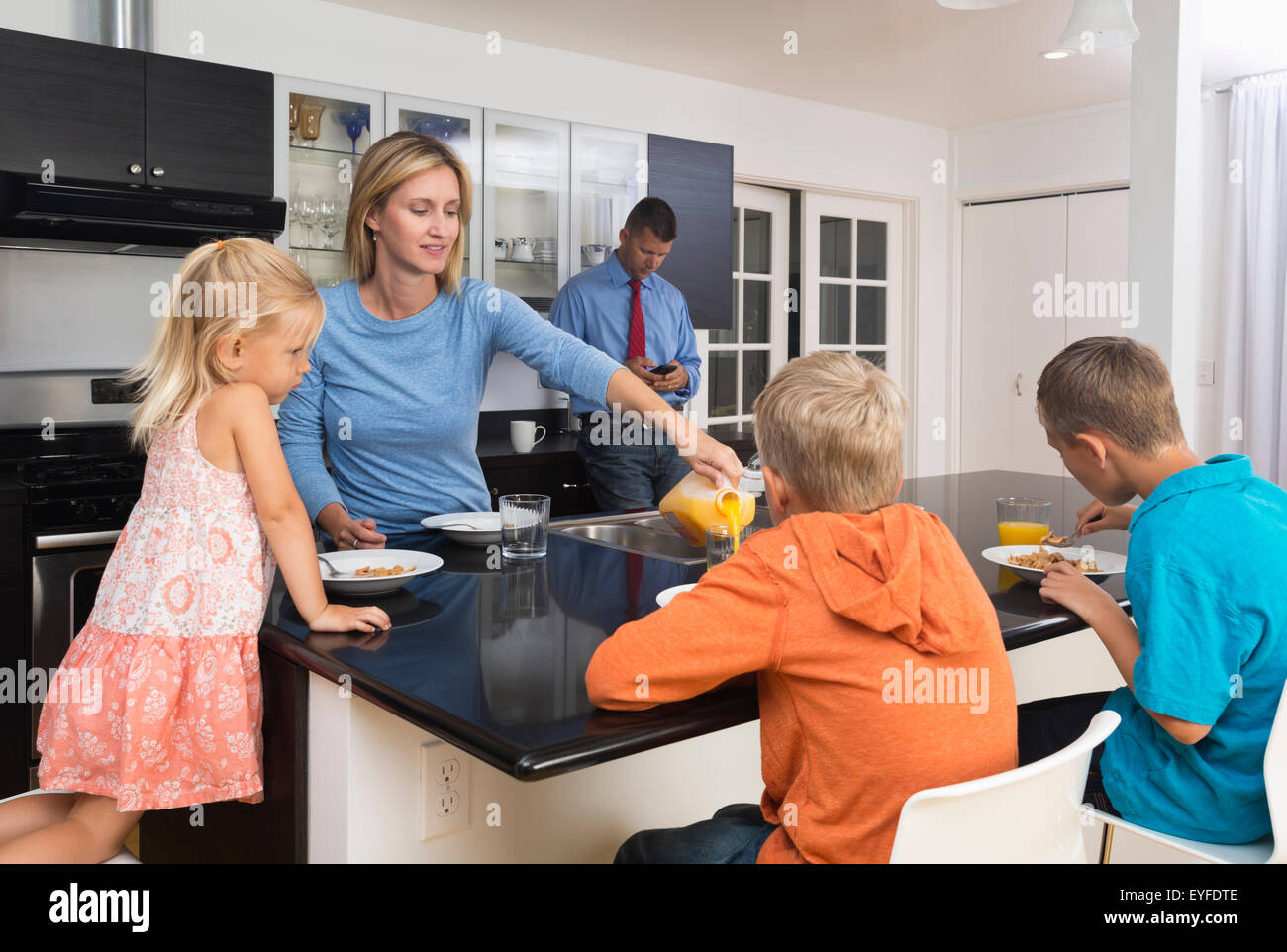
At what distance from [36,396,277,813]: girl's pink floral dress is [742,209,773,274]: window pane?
167 inches

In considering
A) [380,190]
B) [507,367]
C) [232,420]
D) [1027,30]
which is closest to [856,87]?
[1027,30]

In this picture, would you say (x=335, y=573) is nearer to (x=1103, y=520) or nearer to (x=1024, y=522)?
(x=1024, y=522)

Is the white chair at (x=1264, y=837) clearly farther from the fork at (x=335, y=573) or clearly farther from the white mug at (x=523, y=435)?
the white mug at (x=523, y=435)

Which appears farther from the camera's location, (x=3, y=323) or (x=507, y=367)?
(x=507, y=367)

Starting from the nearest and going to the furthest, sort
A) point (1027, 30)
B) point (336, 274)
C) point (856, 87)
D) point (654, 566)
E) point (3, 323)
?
point (654, 566)
point (3, 323)
point (336, 274)
point (1027, 30)
point (856, 87)

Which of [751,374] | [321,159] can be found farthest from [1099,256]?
[321,159]

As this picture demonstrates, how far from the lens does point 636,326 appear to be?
13.2 feet

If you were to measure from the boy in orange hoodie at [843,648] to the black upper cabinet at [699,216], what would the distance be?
3.25 metres

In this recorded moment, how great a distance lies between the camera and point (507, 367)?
14.2 ft

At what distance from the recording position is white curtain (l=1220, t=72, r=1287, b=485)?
502cm

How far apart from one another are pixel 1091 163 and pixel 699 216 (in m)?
2.38

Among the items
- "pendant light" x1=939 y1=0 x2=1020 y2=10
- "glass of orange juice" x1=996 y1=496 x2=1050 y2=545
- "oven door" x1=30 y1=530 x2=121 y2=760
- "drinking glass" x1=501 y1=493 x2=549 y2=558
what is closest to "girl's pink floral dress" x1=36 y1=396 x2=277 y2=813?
"drinking glass" x1=501 y1=493 x2=549 y2=558
